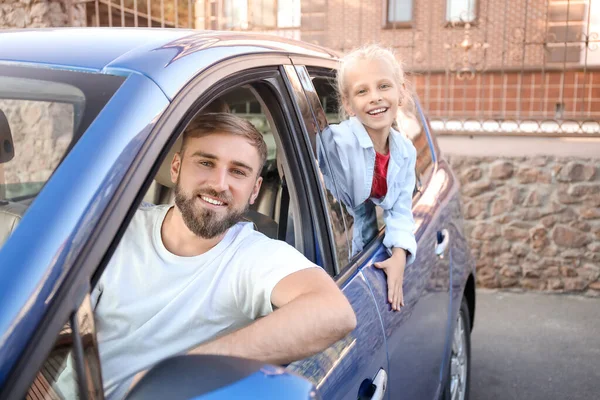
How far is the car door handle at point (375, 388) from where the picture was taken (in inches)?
67.8

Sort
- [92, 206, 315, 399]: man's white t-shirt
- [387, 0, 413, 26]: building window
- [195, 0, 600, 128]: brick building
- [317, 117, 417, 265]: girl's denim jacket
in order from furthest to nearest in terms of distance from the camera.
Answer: [387, 0, 413, 26]: building window, [195, 0, 600, 128]: brick building, [317, 117, 417, 265]: girl's denim jacket, [92, 206, 315, 399]: man's white t-shirt

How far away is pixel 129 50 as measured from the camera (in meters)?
1.42

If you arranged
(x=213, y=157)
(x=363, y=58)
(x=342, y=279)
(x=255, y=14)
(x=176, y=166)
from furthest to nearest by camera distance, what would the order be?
1. (x=255, y=14)
2. (x=363, y=58)
3. (x=342, y=279)
4. (x=176, y=166)
5. (x=213, y=157)

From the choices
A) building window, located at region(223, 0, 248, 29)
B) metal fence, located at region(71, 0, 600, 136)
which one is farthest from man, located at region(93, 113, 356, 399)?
building window, located at region(223, 0, 248, 29)

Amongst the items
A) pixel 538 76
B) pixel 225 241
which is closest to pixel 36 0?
pixel 225 241

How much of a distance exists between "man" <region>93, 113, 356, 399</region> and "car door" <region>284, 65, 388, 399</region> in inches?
8.2

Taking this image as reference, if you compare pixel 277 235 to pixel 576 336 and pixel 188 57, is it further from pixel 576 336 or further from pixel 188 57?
pixel 576 336

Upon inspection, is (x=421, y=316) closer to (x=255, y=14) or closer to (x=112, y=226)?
(x=112, y=226)

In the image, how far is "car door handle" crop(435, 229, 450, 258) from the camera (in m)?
2.80

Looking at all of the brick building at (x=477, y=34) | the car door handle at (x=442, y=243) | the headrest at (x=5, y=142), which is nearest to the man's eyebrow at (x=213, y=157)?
the headrest at (x=5, y=142)

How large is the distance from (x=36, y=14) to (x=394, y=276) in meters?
4.41

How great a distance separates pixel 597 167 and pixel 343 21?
9.22 meters

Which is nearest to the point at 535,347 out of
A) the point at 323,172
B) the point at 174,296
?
the point at 323,172

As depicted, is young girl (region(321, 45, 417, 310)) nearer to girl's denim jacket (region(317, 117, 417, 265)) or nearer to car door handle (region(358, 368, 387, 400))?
girl's denim jacket (region(317, 117, 417, 265))
